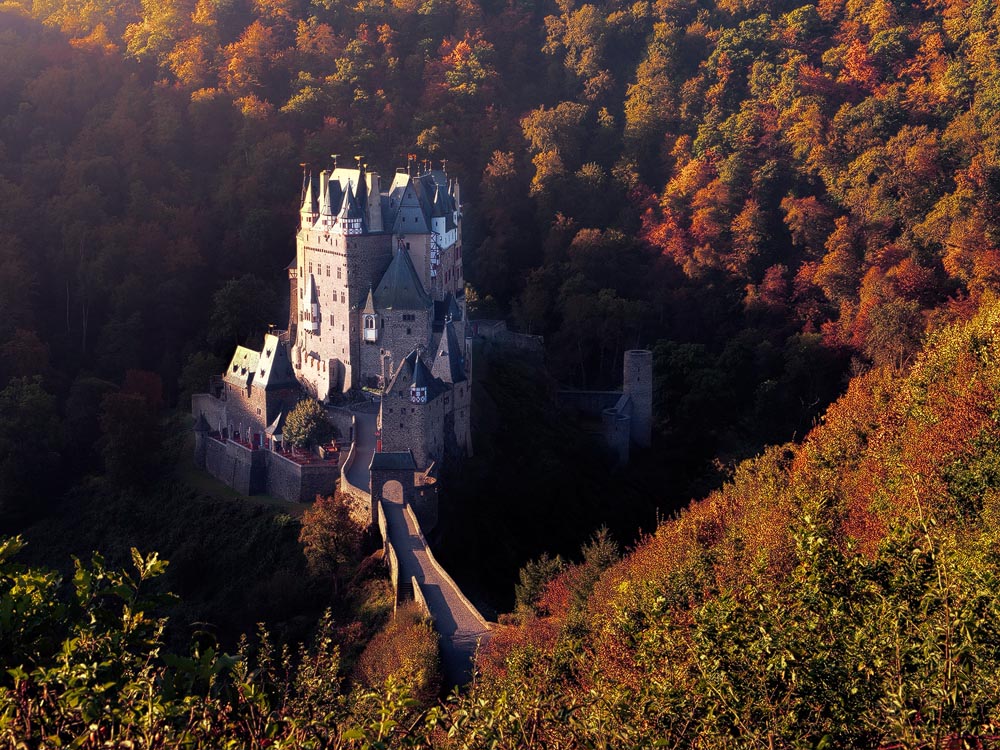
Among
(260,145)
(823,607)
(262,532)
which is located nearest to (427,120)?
(260,145)

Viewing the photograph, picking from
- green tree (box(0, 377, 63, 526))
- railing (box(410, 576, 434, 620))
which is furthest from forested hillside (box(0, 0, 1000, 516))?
railing (box(410, 576, 434, 620))

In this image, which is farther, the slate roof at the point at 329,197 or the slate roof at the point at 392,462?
the slate roof at the point at 329,197

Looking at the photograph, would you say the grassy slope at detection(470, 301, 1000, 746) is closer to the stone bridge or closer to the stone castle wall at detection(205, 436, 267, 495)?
the stone bridge

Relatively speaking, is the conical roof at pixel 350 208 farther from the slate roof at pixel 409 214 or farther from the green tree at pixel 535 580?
→ the green tree at pixel 535 580

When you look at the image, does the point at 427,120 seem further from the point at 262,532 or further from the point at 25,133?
the point at 262,532

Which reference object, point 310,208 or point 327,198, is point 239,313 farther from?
point 327,198

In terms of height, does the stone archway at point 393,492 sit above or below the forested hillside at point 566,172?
below

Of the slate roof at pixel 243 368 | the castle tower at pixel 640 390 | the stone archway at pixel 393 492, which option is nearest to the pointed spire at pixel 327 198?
the slate roof at pixel 243 368
